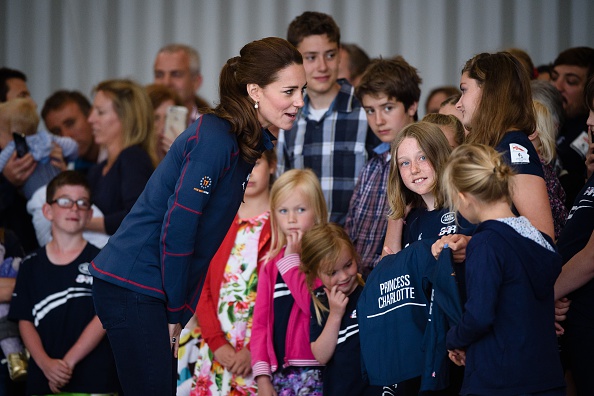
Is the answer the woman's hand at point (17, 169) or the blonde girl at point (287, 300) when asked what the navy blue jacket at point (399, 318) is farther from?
the woman's hand at point (17, 169)

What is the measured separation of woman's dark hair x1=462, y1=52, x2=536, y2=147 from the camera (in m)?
3.10

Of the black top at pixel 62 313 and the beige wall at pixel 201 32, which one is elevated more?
the beige wall at pixel 201 32

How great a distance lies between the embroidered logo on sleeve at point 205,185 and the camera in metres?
2.89

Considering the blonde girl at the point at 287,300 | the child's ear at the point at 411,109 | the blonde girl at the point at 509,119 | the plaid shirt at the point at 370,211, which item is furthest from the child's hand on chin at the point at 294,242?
the blonde girl at the point at 509,119

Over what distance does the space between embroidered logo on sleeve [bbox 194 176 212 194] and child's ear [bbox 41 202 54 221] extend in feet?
6.12

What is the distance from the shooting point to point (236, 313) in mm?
4152

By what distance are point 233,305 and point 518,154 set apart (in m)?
1.72

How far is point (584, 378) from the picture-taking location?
10.4ft

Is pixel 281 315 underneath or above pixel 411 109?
underneath

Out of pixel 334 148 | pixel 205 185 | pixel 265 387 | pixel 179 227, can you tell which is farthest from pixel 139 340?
pixel 334 148

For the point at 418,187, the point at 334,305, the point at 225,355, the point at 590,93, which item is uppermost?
the point at 590,93

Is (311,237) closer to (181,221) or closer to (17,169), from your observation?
(181,221)

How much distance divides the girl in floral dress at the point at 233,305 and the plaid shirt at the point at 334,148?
296mm

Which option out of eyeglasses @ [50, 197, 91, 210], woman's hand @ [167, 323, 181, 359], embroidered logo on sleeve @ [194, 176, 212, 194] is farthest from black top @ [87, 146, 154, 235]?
embroidered logo on sleeve @ [194, 176, 212, 194]
